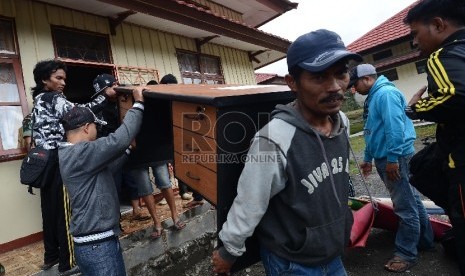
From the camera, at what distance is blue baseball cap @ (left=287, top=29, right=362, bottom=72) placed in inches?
54.4

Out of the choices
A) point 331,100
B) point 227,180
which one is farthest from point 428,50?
point 227,180

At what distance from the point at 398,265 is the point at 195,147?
8.92ft

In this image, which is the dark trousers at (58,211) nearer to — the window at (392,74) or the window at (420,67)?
the window at (420,67)

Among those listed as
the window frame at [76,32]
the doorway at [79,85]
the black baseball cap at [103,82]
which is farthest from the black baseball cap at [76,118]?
the doorway at [79,85]

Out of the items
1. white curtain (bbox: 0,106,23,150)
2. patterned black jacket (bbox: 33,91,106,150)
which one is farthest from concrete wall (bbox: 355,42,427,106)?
patterned black jacket (bbox: 33,91,106,150)

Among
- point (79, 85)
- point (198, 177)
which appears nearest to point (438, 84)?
point (198, 177)

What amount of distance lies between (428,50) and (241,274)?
10.3ft

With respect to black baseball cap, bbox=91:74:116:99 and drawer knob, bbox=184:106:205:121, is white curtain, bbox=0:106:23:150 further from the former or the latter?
drawer knob, bbox=184:106:205:121

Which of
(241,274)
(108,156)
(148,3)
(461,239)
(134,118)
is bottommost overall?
(241,274)

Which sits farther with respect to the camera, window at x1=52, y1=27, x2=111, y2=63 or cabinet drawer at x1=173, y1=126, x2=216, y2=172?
window at x1=52, y1=27, x2=111, y2=63

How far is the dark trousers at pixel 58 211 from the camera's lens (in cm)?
293

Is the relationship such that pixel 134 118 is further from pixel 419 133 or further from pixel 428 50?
pixel 419 133

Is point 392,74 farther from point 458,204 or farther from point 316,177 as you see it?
point 316,177

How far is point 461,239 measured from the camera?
193 cm
